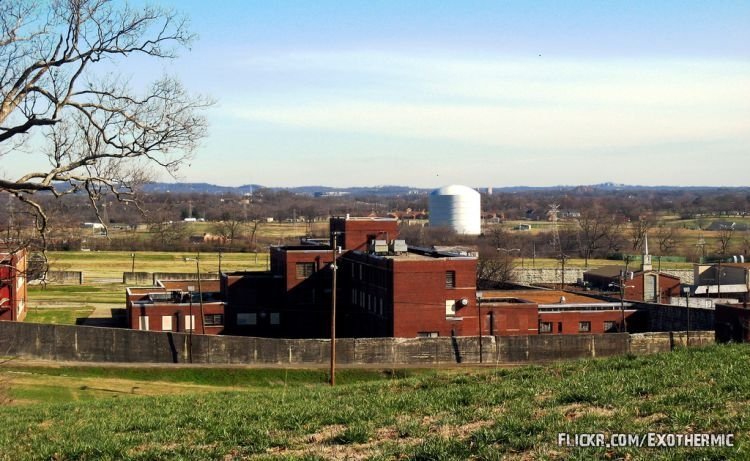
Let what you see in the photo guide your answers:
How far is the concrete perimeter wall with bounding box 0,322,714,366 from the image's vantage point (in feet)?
146

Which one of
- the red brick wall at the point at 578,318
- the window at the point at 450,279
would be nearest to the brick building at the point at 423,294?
the window at the point at 450,279

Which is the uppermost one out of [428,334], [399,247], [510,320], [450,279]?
[399,247]

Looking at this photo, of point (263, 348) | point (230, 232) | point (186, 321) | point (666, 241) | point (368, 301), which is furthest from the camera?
point (230, 232)

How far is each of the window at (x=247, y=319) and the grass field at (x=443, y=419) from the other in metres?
39.7

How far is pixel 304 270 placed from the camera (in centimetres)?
5681

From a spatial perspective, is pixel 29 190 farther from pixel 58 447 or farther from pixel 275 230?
pixel 275 230

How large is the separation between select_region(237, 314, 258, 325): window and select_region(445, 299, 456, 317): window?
14346mm

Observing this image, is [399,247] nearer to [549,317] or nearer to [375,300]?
[375,300]

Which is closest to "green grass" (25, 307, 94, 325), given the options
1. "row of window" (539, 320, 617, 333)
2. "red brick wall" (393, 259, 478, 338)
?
"red brick wall" (393, 259, 478, 338)

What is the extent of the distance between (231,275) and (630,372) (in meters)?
45.8

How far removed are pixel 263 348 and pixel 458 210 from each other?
485 feet

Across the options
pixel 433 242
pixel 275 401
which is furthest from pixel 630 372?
pixel 433 242

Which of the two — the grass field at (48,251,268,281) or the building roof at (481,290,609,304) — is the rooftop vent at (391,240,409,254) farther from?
the grass field at (48,251,268,281)

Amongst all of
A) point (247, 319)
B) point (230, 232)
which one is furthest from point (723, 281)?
point (230, 232)
